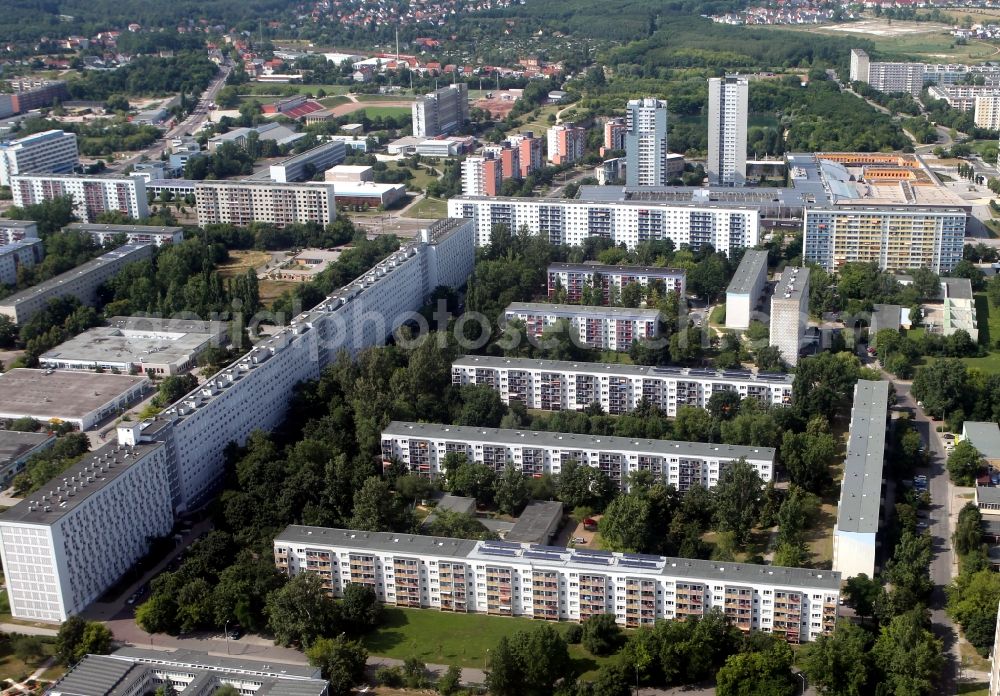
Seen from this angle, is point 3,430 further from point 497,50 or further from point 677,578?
point 497,50

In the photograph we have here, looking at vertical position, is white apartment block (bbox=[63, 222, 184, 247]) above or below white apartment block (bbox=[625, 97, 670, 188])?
below

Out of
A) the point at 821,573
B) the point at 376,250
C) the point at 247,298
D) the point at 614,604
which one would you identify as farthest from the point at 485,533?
the point at 376,250

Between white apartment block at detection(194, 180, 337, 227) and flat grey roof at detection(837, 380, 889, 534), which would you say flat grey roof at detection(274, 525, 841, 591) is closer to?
flat grey roof at detection(837, 380, 889, 534)

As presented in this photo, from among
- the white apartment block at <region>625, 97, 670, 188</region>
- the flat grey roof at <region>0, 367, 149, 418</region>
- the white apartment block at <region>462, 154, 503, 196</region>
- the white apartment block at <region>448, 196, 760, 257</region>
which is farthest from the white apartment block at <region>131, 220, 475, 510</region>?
the white apartment block at <region>625, 97, 670, 188</region>

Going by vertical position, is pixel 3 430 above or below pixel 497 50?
below

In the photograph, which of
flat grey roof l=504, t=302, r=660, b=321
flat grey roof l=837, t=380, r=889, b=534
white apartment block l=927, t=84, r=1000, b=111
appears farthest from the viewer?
white apartment block l=927, t=84, r=1000, b=111

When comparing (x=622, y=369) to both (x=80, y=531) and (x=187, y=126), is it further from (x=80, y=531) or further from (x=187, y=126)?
(x=187, y=126)

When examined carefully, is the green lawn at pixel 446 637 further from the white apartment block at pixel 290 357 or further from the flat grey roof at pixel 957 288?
the flat grey roof at pixel 957 288

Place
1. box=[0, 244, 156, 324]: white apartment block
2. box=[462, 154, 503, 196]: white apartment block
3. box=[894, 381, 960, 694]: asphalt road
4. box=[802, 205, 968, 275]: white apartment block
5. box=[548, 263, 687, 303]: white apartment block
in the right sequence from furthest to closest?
box=[462, 154, 503, 196]: white apartment block, box=[802, 205, 968, 275]: white apartment block, box=[548, 263, 687, 303]: white apartment block, box=[0, 244, 156, 324]: white apartment block, box=[894, 381, 960, 694]: asphalt road

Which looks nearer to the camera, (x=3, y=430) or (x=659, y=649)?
(x=659, y=649)
